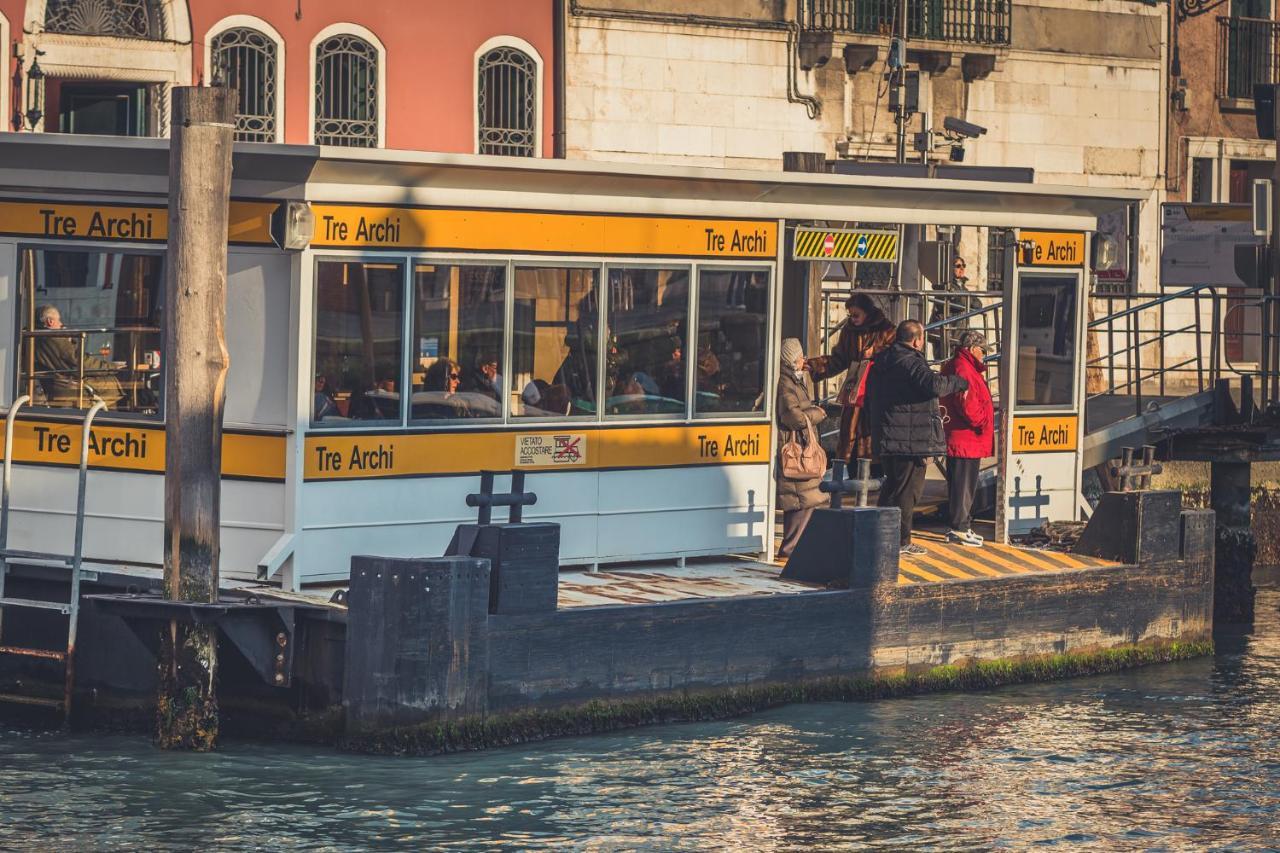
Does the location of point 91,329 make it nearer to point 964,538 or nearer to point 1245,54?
point 964,538

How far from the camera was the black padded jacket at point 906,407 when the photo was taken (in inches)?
653

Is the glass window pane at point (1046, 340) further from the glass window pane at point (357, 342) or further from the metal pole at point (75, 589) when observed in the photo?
the metal pole at point (75, 589)

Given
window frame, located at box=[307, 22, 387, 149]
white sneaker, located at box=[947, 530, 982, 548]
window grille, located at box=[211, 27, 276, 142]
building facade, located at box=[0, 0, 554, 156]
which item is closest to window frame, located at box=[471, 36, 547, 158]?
building facade, located at box=[0, 0, 554, 156]

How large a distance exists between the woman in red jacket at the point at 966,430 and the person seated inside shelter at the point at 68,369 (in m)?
5.67

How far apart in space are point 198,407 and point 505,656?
2.06m

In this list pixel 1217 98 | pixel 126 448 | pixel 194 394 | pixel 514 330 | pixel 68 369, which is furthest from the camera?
pixel 1217 98

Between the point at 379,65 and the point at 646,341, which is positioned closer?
the point at 646,341

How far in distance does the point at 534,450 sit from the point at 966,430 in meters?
3.44

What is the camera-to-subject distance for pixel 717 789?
13.2 metres

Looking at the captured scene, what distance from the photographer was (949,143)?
32.8 m

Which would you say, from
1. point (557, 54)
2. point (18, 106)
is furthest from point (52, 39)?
point (557, 54)

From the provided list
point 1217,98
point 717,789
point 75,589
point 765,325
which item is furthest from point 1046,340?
point 1217,98

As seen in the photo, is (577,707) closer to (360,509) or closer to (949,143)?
(360,509)

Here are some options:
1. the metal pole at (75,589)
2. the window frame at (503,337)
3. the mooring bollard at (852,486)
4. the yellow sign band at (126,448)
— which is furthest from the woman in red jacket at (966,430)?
the metal pole at (75,589)
